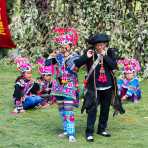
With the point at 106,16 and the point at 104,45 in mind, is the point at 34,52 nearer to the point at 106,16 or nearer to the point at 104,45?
the point at 106,16

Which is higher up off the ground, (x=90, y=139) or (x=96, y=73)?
(x=96, y=73)

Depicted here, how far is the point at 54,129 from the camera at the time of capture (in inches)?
296

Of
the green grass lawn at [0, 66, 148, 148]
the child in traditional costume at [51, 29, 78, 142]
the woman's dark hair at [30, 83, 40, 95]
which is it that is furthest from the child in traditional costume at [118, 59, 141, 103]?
the child in traditional costume at [51, 29, 78, 142]

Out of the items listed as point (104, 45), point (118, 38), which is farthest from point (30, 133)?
point (118, 38)

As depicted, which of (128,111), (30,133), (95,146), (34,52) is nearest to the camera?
(95,146)

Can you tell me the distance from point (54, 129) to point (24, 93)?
4.26 ft

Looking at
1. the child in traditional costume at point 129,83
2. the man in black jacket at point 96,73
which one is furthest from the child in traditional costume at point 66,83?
the child in traditional costume at point 129,83

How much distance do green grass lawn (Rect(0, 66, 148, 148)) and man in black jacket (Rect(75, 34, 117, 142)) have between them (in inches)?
12.1

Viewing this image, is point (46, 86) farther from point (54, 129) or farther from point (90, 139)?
point (90, 139)

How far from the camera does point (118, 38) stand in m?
12.2

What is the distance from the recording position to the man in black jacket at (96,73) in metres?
6.78

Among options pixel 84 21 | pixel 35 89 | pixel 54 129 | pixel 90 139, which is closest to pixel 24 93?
pixel 35 89

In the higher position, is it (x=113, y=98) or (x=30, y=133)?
(x=113, y=98)

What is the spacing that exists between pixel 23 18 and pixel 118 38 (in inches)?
96.2
